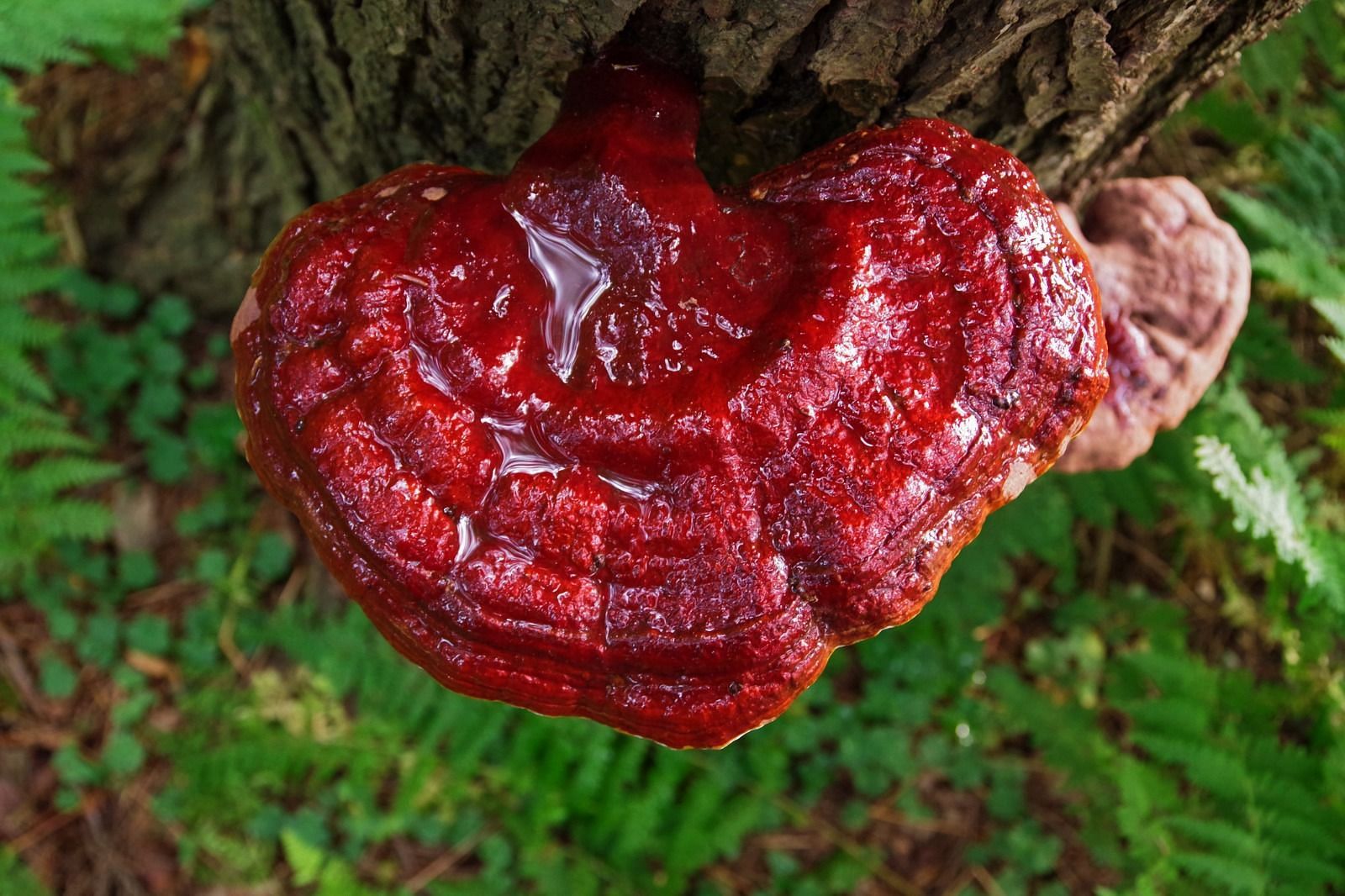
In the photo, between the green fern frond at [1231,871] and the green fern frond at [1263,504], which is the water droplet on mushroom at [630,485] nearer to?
the green fern frond at [1263,504]

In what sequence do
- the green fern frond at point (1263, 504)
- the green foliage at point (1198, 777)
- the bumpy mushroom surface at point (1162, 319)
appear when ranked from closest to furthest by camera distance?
the bumpy mushroom surface at point (1162, 319), the green fern frond at point (1263, 504), the green foliage at point (1198, 777)

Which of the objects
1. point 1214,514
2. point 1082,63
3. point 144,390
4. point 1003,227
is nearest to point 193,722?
point 144,390

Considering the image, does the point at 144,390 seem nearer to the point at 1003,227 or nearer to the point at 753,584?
the point at 753,584

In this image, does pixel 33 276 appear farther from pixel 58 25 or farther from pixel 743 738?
pixel 743 738

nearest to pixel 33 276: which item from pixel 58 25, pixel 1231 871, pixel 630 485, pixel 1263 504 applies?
pixel 58 25

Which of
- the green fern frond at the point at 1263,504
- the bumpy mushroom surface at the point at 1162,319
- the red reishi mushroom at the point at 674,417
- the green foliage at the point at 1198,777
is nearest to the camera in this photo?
the red reishi mushroom at the point at 674,417

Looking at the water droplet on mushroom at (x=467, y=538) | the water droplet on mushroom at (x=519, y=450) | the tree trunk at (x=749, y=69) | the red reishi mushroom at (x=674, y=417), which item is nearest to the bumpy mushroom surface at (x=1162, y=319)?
the tree trunk at (x=749, y=69)

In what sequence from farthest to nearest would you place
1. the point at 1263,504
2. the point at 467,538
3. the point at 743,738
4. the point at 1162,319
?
the point at 743,738 → the point at 1263,504 → the point at 1162,319 → the point at 467,538
